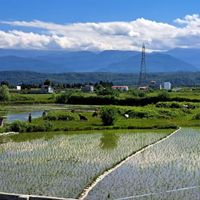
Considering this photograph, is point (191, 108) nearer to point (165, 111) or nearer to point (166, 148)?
point (165, 111)

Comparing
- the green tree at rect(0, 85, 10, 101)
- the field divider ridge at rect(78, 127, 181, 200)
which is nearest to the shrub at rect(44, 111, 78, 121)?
the field divider ridge at rect(78, 127, 181, 200)

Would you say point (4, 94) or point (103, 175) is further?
point (4, 94)

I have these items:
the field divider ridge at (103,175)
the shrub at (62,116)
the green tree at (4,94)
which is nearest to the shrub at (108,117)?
the shrub at (62,116)

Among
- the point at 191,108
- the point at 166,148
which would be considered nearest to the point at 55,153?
the point at 166,148

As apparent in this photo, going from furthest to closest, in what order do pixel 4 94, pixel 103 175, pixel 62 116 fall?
pixel 4 94, pixel 62 116, pixel 103 175

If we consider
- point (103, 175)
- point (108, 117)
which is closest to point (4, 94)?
point (108, 117)

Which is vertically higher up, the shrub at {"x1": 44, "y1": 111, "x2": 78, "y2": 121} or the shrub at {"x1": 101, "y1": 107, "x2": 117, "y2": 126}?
the shrub at {"x1": 101, "y1": 107, "x2": 117, "y2": 126}

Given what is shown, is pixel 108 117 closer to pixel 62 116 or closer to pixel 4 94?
pixel 62 116

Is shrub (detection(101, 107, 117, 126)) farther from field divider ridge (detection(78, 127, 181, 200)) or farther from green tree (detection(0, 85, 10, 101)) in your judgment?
green tree (detection(0, 85, 10, 101))

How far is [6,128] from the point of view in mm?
31531

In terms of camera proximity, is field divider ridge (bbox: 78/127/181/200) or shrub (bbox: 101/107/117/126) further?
shrub (bbox: 101/107/117/126)

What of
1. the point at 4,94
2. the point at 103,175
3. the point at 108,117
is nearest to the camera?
the point at 103,175

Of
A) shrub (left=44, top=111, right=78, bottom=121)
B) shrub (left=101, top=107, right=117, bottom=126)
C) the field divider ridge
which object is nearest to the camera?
the field divider ridge

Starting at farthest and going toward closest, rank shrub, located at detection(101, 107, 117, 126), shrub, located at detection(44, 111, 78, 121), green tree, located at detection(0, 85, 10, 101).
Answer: green tree, located at detection(0, 85, 10, 101) < shrub, located at detection(44, 111, 78, 121) < shrub, located at detection(101, 107, 117, 126)
